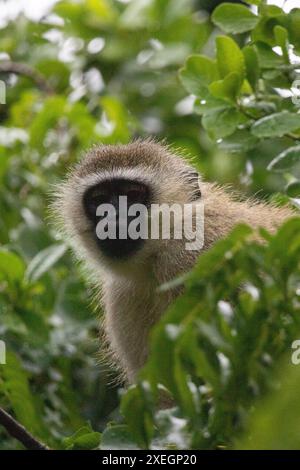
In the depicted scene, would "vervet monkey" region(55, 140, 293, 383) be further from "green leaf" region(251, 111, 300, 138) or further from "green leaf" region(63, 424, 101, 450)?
"green leaf" region(63, 424, 101, 450)

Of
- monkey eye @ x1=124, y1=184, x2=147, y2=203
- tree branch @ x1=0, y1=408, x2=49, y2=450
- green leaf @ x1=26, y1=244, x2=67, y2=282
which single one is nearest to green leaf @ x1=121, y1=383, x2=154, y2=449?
tree branch @ x1=0, y1=408, x2=49, y2=450

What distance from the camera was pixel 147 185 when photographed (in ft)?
14.5

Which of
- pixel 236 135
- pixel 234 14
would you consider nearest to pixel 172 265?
pixel 236 135

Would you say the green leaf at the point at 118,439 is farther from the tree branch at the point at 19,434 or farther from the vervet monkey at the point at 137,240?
the vervet monkey at the point at 137,240

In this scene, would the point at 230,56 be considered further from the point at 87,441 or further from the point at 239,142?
the point at 87,441

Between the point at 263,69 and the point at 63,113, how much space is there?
1.90 metres

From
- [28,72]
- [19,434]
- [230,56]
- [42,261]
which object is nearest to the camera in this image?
[19,434]

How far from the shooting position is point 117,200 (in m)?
4.42

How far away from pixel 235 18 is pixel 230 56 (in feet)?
0.76

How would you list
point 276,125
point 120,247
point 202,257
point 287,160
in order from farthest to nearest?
point 120,247 → point 287,160 → point 276,125 → point 202,257

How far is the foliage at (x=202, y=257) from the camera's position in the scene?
2033 millimetres

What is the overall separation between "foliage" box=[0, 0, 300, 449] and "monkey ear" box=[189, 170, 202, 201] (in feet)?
1.26

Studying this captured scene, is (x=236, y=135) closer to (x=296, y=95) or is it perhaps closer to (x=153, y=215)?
(x=296, y=95)

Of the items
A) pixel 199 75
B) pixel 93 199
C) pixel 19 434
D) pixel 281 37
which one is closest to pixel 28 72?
pixel 93 199
